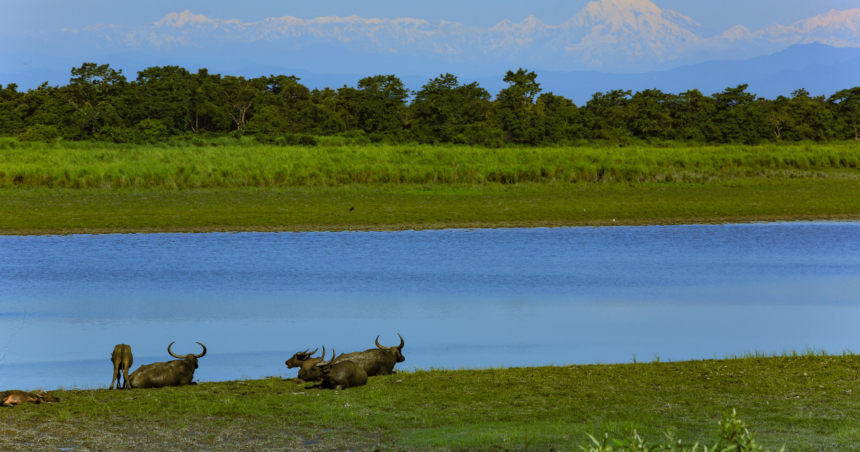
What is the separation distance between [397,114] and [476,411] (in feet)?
196

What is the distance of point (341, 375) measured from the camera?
8422 mm

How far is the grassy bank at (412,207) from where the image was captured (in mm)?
24312

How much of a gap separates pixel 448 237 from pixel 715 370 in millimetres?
13994

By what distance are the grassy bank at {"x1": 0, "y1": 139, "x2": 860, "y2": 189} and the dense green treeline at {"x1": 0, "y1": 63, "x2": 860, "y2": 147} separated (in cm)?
1458

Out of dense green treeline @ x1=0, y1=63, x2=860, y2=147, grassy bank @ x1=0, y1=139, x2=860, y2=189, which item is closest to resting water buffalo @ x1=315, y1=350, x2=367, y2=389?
grassy bank @ x1=0, y1=139, x2=860, y2=189

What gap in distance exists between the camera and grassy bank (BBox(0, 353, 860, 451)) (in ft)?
20.7

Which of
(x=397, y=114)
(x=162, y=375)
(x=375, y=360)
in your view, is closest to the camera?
(x=162, y=375)

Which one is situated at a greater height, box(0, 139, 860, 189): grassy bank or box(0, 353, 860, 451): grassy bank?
box(0, 139, 860, 189): grassy bank

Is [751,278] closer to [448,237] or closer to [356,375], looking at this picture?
[448,237]

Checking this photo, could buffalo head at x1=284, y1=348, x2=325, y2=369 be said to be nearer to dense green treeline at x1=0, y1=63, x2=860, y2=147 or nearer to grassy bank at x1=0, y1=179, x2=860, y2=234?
grassy bank at x1=0, y1=179, x2=860, y2=234

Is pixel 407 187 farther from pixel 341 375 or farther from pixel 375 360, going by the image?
pixel 341 375

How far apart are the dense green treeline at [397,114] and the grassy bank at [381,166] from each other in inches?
574

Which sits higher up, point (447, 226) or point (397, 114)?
point (397, 114)

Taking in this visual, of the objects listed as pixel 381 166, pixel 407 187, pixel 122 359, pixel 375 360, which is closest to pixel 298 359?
pixel 375 360
